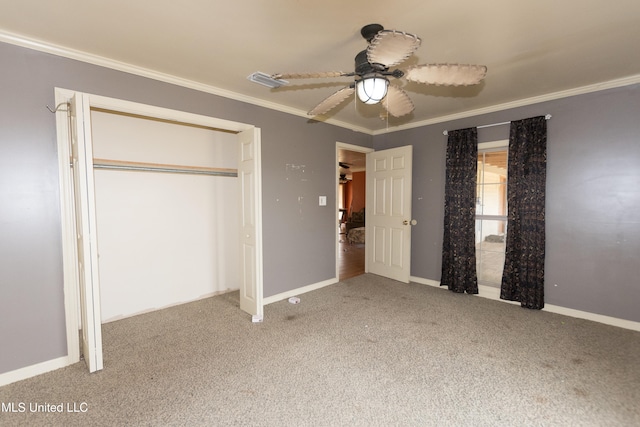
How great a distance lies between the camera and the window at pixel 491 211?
379 cm

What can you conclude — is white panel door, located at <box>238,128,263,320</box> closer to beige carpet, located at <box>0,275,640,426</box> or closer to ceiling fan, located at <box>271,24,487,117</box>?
beige carpet, located at <box>0,275,640,426</box>

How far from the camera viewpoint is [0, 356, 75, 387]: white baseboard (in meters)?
2.12

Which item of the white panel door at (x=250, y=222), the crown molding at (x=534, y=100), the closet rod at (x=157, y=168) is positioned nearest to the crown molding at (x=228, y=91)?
the crown molding at (x=534, y=100)

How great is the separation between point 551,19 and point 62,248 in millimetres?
3999

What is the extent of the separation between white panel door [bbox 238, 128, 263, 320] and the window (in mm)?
3005

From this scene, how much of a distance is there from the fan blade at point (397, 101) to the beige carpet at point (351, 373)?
6.84 ft

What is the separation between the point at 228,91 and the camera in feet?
10.6

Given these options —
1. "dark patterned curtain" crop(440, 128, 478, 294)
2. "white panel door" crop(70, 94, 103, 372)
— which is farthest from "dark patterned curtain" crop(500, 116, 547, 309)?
"white panel door" crop(70, 94, 103, 372)

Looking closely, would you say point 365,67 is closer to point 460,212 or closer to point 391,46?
point 391,46

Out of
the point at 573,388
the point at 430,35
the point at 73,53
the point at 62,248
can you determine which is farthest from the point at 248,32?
the point at 573,388

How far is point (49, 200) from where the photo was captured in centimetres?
227

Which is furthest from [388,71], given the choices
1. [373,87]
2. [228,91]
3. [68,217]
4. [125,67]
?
[68,217]

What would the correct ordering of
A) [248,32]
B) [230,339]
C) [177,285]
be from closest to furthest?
1. [248,32]
2. [230,339]
3. [177,285]

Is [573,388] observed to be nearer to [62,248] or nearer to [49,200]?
[62,248]
